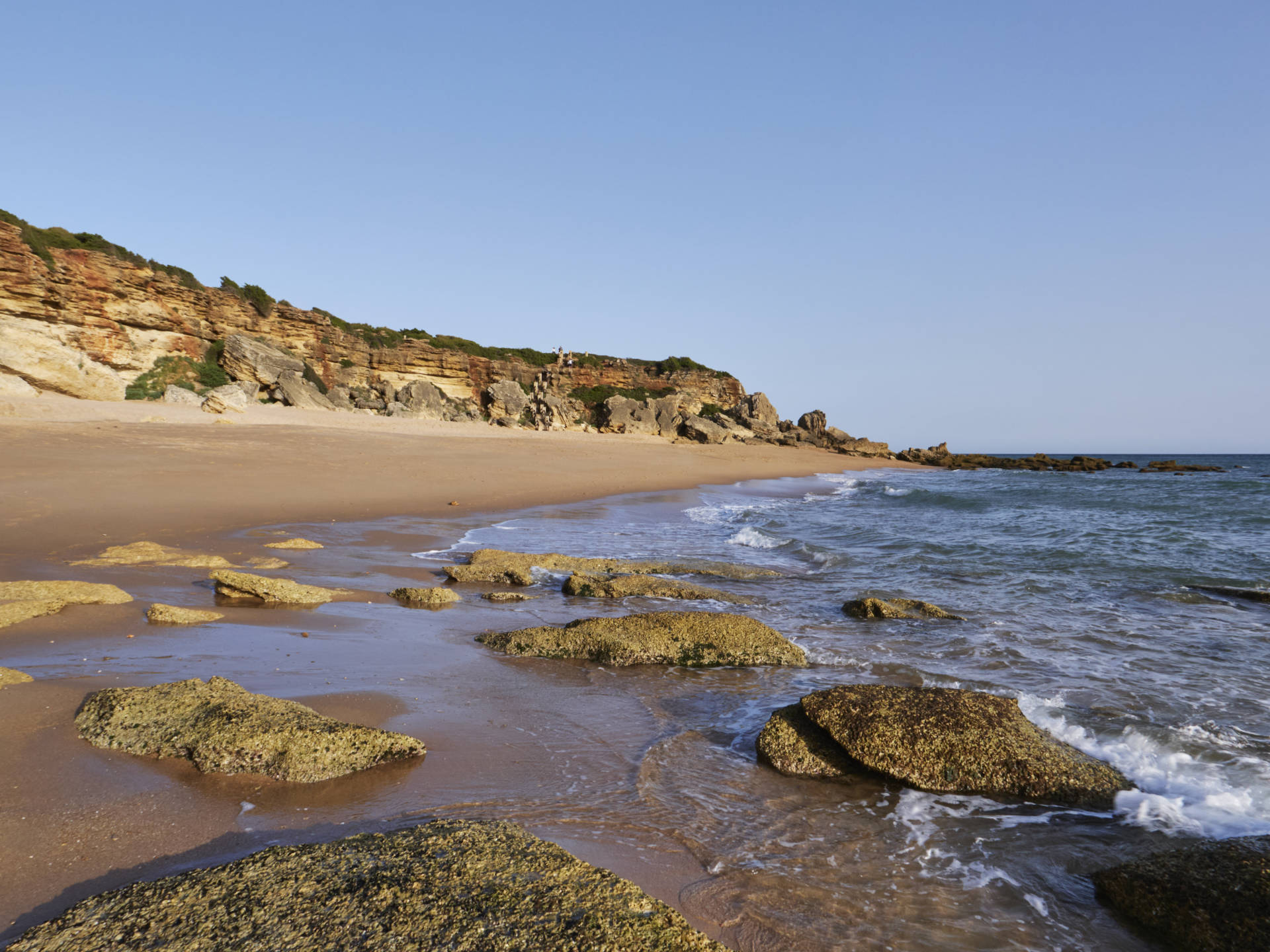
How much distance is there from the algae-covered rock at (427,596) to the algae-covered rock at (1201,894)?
596 cm

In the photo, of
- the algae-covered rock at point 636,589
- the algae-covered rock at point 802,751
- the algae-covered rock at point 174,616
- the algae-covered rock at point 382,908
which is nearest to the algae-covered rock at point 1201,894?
the algae-covered rock at point 802,751

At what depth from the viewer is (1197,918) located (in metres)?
2.75

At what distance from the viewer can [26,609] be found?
532 centimetres

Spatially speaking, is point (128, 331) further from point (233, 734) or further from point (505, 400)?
point (233, 734)

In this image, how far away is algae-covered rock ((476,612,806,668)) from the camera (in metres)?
5.98

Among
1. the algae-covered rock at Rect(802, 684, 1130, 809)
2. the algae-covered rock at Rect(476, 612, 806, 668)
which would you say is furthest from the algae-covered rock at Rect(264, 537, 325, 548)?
the algae-covered rock at Rect(802, 684, 1130, 809)

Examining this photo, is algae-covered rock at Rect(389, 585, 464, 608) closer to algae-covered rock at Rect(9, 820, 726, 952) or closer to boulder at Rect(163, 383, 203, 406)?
algae-covered rock at Rect(9, 820, 726, 952)

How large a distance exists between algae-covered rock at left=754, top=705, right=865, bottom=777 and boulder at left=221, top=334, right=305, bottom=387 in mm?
33296

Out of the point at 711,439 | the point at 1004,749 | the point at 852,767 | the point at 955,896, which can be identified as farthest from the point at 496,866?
the point at 711,439

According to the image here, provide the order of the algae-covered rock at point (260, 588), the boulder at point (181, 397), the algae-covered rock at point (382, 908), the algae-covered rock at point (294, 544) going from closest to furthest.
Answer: the algae-covered rock at point (382, 908)
the algae-covered rock at point (260, 588)
the algae-covered rock at point (294, 544)
the boulder at point (181, 397)

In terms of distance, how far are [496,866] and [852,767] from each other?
2.59 m

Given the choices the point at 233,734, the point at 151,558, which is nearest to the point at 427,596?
the point at 151,558

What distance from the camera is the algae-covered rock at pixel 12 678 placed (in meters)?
3.94

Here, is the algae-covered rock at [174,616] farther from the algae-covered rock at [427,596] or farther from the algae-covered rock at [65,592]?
the algae-covered rock at [427,596]
